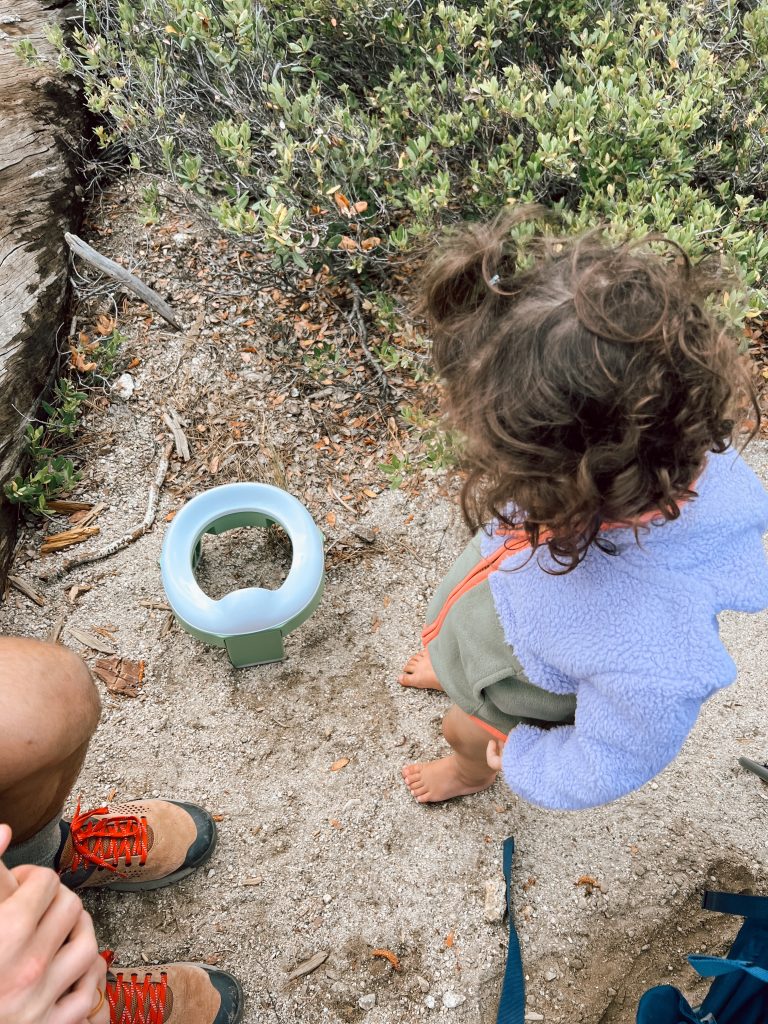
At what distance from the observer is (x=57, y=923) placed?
1229mm

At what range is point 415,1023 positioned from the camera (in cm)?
186

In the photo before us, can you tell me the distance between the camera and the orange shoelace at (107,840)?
1.91 metres

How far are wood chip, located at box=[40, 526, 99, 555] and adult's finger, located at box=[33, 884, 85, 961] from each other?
4.99 feet

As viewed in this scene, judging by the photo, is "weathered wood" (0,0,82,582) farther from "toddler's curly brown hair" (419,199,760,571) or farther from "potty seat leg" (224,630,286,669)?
"toddler's curly brown hair" (419,199,760,571)

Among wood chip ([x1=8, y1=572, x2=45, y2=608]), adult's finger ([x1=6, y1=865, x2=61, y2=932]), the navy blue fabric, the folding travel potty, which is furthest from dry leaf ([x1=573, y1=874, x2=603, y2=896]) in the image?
wood chip ([x1=8, y1=572, x2=45, y2=608])

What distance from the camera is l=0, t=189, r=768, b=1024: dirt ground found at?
1932 millimetres

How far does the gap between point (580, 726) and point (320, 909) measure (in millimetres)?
1143

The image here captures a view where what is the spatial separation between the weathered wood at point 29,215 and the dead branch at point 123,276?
0.09m

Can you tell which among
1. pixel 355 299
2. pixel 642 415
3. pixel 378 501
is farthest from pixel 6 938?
pixel 355 299

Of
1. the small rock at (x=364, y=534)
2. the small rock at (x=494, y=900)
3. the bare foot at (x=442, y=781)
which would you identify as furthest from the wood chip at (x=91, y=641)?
the small rock at (x=494, y=900)

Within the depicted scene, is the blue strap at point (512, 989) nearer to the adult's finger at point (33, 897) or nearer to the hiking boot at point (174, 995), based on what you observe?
the hiking boot at point (174, 995)

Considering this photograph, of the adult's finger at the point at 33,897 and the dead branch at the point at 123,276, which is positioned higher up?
the dead branch at the point at 123,276

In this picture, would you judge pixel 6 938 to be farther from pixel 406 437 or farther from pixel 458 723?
pixel 406 437

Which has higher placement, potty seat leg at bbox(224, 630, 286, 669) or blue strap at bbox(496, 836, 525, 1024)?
potty seat leg at bbox(224, 630, 286, 669)
